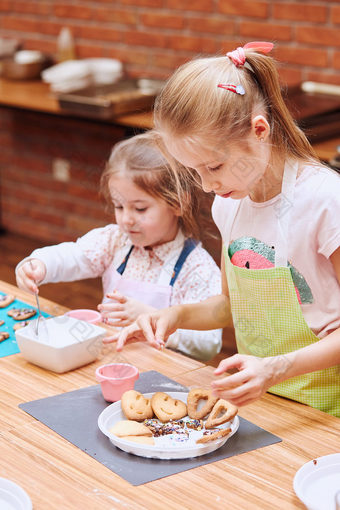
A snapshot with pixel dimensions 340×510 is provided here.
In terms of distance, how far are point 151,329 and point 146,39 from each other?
2.92 metres

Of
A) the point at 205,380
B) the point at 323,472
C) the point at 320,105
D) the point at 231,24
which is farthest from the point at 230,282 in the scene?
the point at 231,24

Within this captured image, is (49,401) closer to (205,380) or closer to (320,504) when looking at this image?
(205,380)

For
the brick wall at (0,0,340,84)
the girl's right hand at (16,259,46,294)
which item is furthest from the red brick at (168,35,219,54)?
the girl's right hand at (16,259,46,294)

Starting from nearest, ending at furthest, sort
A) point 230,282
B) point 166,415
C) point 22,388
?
point 166,415, point 22,388, point 230,282

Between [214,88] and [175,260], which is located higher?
[214,88]

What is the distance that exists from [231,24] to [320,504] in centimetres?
304

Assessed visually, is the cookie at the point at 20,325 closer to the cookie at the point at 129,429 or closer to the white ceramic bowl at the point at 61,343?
the white ceramic bowl at the point at 61,343

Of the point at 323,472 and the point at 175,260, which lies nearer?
the point at 323,472

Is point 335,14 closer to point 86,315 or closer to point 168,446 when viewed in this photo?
point 86,315

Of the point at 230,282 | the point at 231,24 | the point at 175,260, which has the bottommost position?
the point at 175,260

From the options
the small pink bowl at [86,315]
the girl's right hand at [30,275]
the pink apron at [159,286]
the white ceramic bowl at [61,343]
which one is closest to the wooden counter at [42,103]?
A: the pink apron at [159,286]

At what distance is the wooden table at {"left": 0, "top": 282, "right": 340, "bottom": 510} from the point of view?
1.04m

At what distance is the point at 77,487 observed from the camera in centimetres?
107

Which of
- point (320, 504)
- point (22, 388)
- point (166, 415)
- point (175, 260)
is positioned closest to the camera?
point (320, 504)
